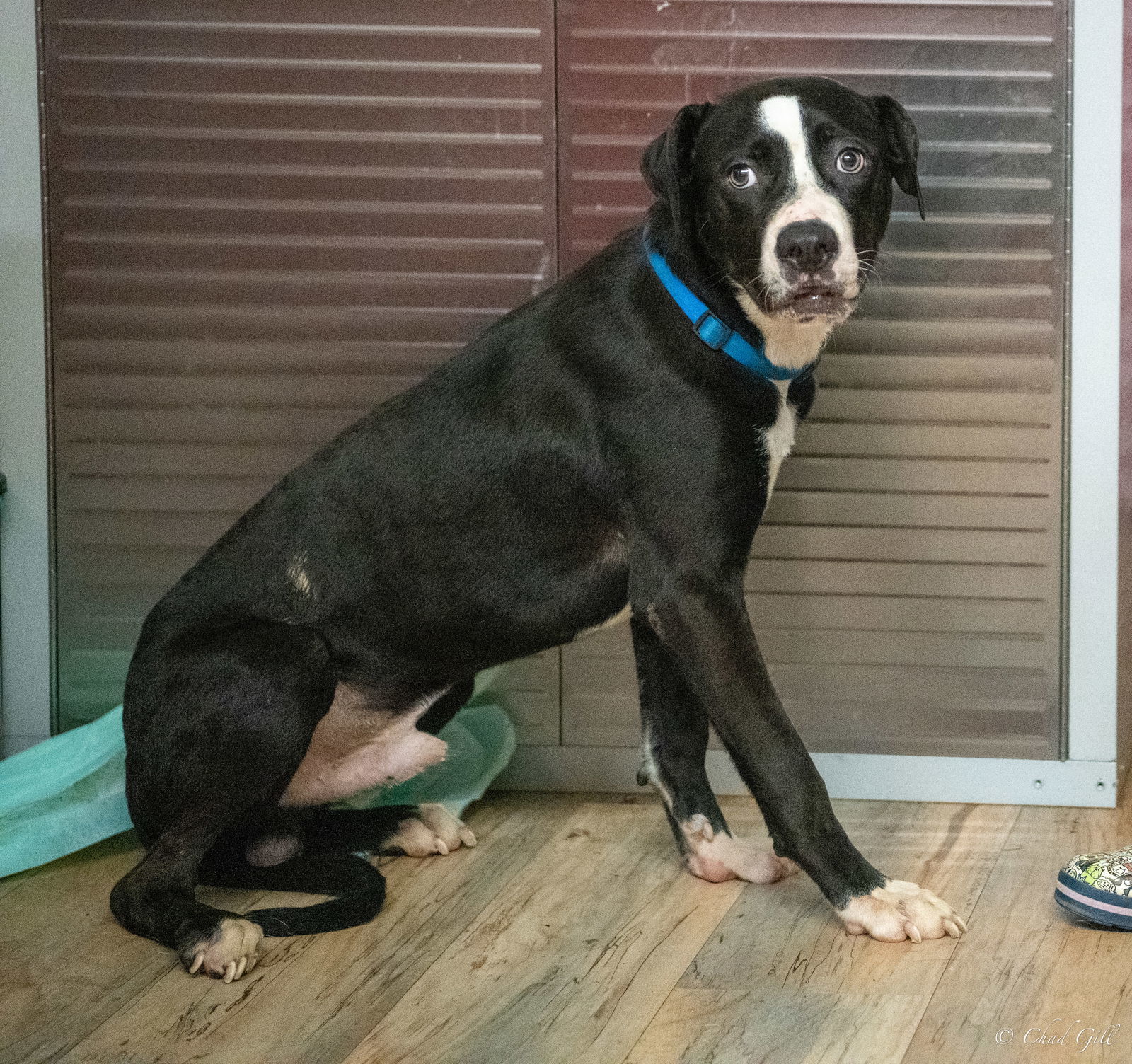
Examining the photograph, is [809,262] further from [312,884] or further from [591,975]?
[312,884]

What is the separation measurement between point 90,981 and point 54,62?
162 cm

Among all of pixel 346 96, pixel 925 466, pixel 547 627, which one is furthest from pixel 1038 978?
pixel 346 96

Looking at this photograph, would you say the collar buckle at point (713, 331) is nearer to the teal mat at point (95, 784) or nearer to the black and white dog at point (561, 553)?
the black and white dog at point (561, 553)

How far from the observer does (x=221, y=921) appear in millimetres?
1886

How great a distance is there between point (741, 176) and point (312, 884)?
1.23 meters

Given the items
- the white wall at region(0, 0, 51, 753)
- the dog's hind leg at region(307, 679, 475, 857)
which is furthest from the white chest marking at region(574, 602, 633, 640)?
the white wall at region(0, 0, 51, 753)

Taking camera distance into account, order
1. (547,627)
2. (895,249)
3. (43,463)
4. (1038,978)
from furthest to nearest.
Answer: (43,463), (895,249), (547,627), (1038,978)

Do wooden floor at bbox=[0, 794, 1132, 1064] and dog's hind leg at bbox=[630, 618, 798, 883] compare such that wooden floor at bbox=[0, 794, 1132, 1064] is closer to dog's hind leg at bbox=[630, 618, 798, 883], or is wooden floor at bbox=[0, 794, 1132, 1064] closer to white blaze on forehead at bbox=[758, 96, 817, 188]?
dog's hind leg at bbox=[630, 618, 798, 883]

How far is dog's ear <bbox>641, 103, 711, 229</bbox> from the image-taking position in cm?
193

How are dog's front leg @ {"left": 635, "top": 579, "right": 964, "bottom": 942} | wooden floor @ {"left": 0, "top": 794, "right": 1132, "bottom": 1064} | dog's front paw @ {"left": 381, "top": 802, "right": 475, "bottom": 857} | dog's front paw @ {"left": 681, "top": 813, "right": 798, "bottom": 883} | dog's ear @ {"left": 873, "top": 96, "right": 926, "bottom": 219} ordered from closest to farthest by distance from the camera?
1. wooden floor @ {"left": 0, "top": 794, "right": 1132, "bottom": 1064}
2. dog's front leg @ {"left": 635, "top": 579, "right": 964, "bottom": 942}
3. dog's ear @ {"left": 873, "top": 96, "right": 926, "bottom": 219}
4. dog's front paw @ {"left": 681, "top": 813, "right": 798, "bottom": 883}
5. dog's front paw @ {"left": 381, "top": 802, "right": 475, "bottom": 857}

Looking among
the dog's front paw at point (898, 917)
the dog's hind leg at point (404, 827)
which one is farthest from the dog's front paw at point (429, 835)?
the dog's front paw at point (898, 917)

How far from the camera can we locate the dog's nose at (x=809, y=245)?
1.79 meters

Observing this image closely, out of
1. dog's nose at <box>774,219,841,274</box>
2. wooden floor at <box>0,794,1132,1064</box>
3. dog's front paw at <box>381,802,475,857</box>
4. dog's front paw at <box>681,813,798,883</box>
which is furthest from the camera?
dog's front paw at <box>381,802,475,857</box>

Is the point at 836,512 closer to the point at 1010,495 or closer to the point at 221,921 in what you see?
the point at 1010,495
